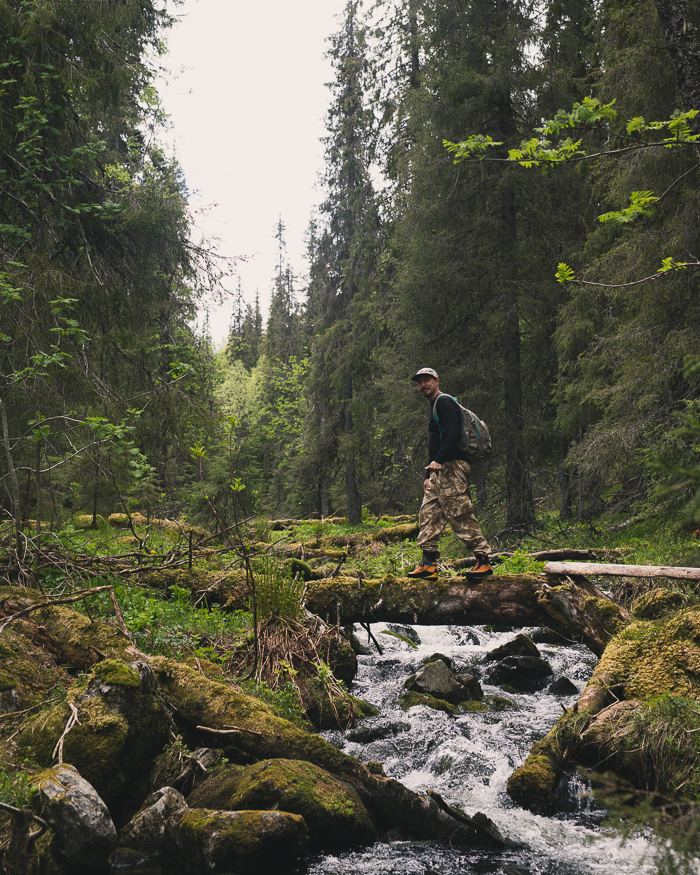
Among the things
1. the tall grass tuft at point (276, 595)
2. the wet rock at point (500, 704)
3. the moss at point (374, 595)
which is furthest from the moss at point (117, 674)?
the wet rock at point (500, 704)

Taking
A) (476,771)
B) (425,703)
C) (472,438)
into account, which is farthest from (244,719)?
(472,438)

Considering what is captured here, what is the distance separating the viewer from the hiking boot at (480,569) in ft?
21.1

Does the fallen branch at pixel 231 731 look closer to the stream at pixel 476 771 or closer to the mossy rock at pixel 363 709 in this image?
the stream at pixel 476 771

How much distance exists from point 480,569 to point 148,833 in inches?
156

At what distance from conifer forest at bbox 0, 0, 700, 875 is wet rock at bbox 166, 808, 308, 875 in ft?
0.11

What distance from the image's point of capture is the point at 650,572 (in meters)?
5.78

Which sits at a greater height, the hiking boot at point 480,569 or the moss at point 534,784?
the hiking boot at point 480,569

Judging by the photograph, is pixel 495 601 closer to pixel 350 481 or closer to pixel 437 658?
pixel 437 658

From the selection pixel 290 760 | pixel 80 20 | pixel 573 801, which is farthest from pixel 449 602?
pixel 80 20

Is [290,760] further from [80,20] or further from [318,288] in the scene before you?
[318,288]

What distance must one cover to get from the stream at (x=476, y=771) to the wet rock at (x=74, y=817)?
1.21m

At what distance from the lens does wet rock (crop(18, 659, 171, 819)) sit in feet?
12.5

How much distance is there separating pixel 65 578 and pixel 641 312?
27.4 feet

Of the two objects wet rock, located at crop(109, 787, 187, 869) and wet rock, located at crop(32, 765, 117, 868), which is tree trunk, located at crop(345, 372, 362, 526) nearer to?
wet rock, located at crop(109, 787, 187, 869)
